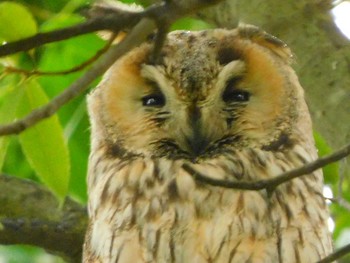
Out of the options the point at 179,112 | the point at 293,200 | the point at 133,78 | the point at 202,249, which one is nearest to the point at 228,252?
the point at 202,249

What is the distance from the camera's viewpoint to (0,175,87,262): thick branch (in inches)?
108

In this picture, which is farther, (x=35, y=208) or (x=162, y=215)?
(x=35, y=208)

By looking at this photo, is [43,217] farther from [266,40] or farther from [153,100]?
[266,40]

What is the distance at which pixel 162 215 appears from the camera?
2.31 meters

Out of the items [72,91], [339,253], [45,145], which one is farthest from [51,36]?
[339,253]

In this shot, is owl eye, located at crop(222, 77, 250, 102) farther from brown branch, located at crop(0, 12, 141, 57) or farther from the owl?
brown branch, located at crop(0, 12, 141, 57)

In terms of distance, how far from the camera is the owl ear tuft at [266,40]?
253cm

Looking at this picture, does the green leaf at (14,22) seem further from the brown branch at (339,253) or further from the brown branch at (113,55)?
the brown branch at (339,253)

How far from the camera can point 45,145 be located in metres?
1.77

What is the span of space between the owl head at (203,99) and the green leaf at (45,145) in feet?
2.05

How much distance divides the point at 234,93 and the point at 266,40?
0.60ft

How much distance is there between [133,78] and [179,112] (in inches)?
6.9

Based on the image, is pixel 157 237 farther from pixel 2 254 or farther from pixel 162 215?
pixel 2 254

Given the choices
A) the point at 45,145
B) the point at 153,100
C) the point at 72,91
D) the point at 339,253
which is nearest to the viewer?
the point at 72,91
